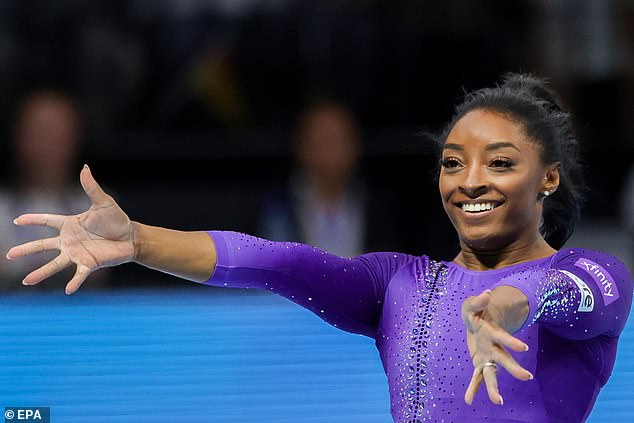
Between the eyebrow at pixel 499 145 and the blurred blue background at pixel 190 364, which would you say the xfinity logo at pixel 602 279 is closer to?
the eyebrow at pixel 499 145

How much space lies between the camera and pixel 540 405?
1.99 meters

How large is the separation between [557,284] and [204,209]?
9.63ft

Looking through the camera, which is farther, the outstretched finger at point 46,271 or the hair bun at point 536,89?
the hair bun at point 536,89

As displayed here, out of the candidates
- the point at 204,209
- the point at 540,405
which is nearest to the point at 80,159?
the point at 204,209

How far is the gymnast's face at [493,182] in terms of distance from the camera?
209 cm

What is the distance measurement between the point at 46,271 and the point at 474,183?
801 millimetres

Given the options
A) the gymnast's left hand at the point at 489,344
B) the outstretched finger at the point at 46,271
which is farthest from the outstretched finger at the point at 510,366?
the outstretched finger at the point at 46,271

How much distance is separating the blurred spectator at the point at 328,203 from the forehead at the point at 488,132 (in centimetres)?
197

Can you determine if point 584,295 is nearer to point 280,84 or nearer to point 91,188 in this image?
point 91,188

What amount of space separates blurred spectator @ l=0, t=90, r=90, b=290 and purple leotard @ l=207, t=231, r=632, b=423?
190 cm

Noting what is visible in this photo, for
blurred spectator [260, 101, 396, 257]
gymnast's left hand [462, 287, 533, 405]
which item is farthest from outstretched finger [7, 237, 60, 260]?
blurred spectator [260, 101, 396, 257]

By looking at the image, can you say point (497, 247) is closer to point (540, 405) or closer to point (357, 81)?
point (540, 405)

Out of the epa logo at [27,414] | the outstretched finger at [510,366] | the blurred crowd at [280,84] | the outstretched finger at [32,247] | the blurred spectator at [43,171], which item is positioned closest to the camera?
the outstretched finger at [510,366]

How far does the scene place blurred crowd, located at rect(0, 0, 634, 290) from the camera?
4.76 m
